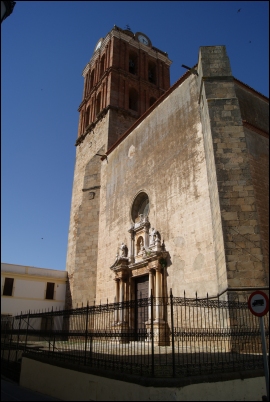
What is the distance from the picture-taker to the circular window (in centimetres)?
1341

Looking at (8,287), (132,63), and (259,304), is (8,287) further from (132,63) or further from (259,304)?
(132,63)

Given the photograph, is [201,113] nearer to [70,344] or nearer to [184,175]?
[184,175]

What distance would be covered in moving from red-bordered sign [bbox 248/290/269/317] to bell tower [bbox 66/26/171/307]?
33.8 ft

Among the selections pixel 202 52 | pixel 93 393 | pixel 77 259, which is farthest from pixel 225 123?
pixel 77 259

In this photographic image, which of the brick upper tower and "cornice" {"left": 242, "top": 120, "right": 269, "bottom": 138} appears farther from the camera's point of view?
the brick upper tower

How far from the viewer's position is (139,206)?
13.8 meters

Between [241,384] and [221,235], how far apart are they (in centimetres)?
353

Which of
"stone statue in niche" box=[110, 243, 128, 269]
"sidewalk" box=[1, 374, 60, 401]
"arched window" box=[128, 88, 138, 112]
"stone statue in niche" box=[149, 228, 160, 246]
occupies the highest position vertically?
"arched window" box=[128, 88, 138, 112]

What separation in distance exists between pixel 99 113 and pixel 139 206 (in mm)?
8387

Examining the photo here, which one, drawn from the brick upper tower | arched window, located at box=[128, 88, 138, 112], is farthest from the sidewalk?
arched window, located at box=[128, 88, 138, 112]

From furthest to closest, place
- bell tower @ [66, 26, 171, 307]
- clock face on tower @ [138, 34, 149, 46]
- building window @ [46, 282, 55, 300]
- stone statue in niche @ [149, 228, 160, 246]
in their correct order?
clock face on tower @ [138, 34, 149, 46] → building window @ [46, 282, 55, 300] → bell tower @ [66, 26, 171, 307] → stone statue in niche @ [149, 228, 160, 246]

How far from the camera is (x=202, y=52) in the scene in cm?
1054

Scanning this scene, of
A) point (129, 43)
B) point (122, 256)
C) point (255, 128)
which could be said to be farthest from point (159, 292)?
point (129, 43)

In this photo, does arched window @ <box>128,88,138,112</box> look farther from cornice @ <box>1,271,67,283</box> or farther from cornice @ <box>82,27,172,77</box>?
cornice @ <box>1,271,67,283</box>
